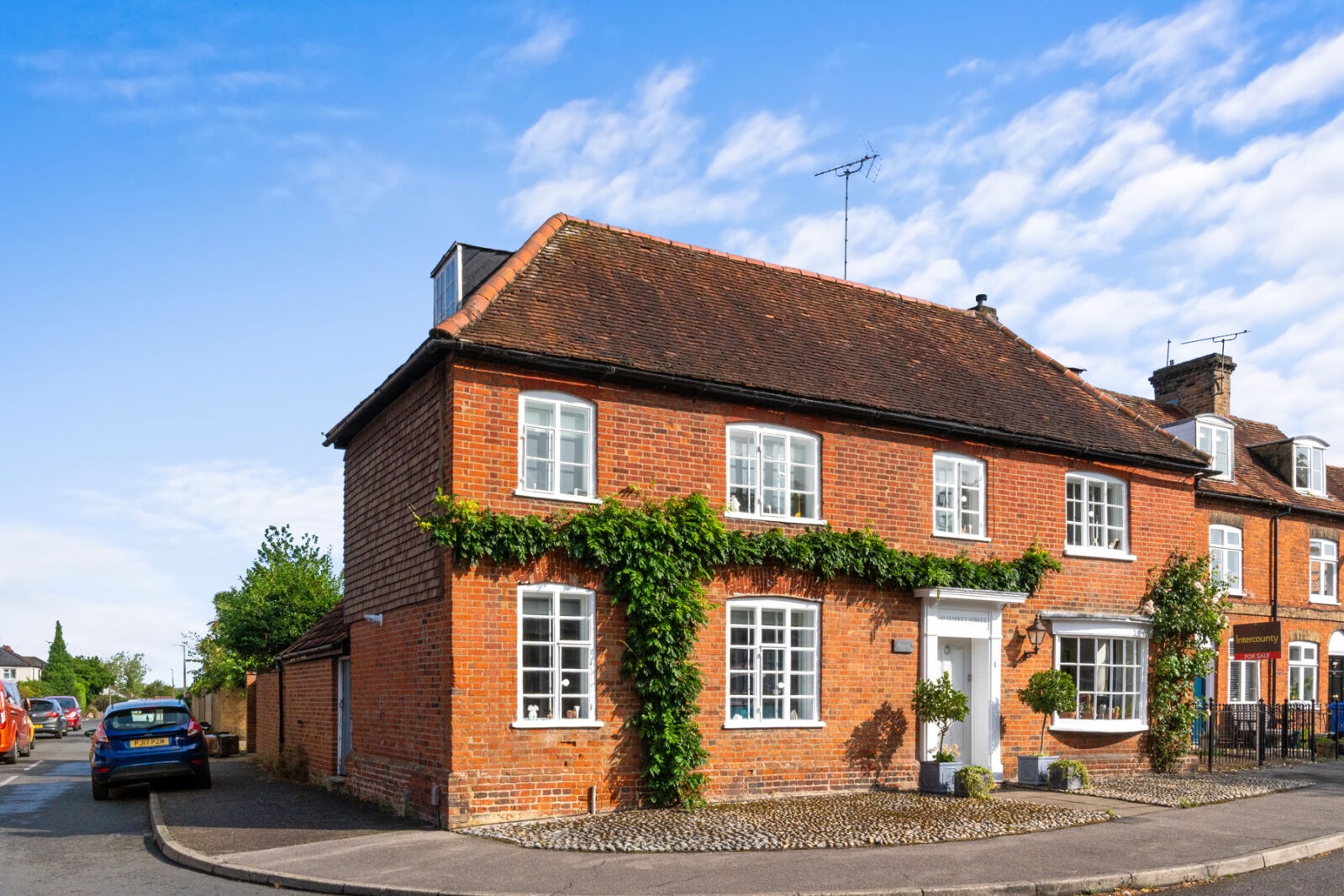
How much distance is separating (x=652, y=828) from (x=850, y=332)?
30.9ft

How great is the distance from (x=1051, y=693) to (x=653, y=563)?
673cm

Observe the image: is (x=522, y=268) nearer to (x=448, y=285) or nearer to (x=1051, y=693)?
(x=448, y=285)

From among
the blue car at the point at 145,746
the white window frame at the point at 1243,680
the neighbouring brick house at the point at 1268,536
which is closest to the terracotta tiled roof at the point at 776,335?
the neighbouring brick house at the point at 1268,536

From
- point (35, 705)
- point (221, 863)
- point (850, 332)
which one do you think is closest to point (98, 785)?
point (221, 863)

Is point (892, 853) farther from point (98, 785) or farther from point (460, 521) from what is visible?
point (98, 785)

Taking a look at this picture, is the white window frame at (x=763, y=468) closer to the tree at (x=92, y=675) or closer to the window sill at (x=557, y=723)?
the window sill at (x=557, y=723)

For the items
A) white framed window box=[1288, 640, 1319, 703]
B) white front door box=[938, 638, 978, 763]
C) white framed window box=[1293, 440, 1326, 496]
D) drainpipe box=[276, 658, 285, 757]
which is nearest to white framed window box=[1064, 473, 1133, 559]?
white front door box=[938, 638, 978, 763]

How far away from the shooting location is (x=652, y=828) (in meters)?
12.7

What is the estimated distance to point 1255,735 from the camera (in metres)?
22.2

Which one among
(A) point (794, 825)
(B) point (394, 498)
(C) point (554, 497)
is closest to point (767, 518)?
(C) point (554, 497)

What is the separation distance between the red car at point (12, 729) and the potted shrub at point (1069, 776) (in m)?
22.4

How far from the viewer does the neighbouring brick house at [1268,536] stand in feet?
85.1

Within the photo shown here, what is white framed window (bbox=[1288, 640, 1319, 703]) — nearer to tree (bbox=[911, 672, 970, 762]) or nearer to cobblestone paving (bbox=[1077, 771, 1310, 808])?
cobblestone paving (bbox=[1077, 771, 1310, 808])

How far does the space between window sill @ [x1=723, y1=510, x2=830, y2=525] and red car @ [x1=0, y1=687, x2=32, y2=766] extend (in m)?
19.3
